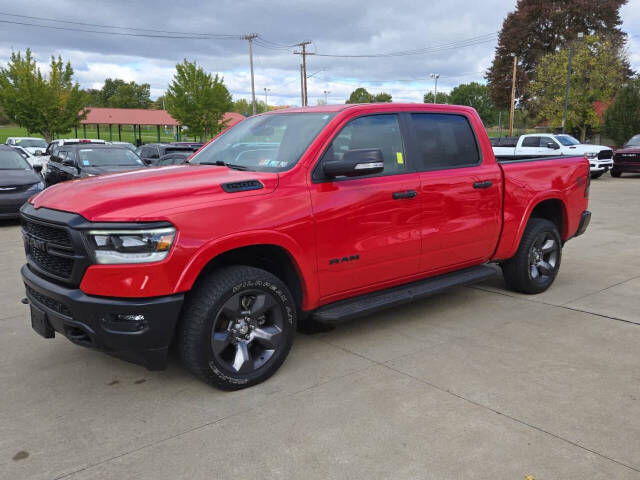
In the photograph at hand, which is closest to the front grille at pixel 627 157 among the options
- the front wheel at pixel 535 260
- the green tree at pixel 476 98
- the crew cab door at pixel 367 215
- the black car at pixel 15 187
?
the front wheel at pixel 535 260

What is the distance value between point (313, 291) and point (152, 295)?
1.20 m

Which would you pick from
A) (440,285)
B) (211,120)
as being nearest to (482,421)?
Answer: (440,285)

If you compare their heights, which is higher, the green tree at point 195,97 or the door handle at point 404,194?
the green tree at point 195,97

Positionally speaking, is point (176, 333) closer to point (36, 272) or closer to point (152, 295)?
point (152, 295)

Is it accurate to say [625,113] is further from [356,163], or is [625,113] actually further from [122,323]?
[122,323]

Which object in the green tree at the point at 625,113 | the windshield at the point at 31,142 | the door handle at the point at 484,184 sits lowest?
the door handle at the point at 484,184

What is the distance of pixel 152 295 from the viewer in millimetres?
3135

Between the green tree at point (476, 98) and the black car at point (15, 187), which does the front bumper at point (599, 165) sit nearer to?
the black car at point (15, 187)

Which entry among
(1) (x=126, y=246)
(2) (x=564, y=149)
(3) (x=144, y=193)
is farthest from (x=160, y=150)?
(1) (x=126, y=246)

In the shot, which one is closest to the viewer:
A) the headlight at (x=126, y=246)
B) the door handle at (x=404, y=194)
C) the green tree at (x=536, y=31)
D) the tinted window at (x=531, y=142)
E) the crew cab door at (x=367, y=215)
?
the headlight at (x=126, y=246)

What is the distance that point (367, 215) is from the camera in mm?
4066

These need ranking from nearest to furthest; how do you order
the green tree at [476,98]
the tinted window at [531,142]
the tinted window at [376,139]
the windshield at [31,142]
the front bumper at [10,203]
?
1. the tinted window at [376,139]
2. the front bumper at [10,203]
3. the tinted window at [531,142]
4. the windshield at [31,142]
5. the green tree at [476,98]

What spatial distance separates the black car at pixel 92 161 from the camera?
11992 mm

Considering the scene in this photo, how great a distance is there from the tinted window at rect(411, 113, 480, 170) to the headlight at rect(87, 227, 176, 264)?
234cm
